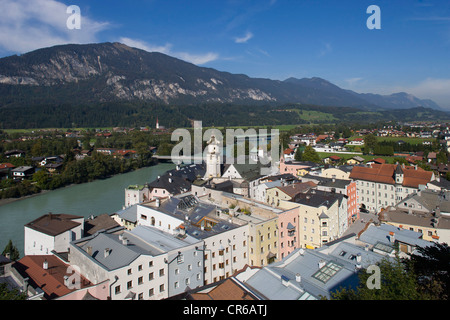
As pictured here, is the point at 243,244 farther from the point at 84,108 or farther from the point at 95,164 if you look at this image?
the point at 84,108

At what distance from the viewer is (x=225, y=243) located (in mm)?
7453

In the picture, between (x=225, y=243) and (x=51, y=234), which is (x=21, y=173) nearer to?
(x=51, y=234)

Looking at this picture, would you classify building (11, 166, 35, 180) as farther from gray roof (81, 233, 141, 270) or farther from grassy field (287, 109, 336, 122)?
grassy field (287, 109, 336, 122)

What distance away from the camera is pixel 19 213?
1454cm

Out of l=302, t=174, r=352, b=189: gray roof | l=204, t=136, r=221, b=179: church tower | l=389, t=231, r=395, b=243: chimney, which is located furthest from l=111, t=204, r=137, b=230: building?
l=302, t=174, r=352, b=189: gray roof

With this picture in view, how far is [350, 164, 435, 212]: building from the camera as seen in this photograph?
1332 centimetres

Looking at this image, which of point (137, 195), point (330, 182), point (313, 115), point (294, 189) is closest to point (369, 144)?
point (330, 182)

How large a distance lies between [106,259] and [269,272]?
305 centimetres

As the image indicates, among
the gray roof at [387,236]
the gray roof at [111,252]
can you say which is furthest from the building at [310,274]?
the gray roof at [111,252]

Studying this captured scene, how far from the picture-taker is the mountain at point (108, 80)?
81.8 meters

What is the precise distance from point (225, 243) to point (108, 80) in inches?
3829

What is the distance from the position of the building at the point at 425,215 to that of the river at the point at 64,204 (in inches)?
446

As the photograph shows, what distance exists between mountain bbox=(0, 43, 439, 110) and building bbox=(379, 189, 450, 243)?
7923 centimetres
